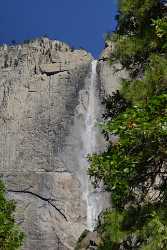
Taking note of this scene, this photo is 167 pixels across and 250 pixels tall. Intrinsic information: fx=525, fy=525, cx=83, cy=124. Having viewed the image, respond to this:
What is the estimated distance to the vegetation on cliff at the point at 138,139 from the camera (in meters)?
7.58

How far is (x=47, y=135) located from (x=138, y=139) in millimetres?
26135

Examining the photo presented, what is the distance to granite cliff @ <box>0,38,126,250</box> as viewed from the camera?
102 ft

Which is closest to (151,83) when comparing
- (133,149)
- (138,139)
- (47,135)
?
(133,149)

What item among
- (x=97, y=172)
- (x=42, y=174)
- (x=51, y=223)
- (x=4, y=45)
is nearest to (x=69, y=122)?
(x=42, y=174)

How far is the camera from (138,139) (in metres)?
7.68

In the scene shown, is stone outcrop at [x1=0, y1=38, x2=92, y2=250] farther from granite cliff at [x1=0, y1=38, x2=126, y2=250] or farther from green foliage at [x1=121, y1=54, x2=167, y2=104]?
green foliage at [x1=121, y1=54, x2=167, y2=104]

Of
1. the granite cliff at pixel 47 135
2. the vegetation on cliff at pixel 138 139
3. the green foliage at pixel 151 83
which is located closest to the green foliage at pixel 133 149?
the vegetation on cliff at pixel 138 139

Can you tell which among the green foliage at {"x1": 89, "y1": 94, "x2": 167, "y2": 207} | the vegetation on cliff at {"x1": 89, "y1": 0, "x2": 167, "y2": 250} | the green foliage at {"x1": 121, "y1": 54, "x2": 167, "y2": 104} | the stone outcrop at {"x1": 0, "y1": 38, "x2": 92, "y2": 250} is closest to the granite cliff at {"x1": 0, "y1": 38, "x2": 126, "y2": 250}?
the stone outcrop at {"x1": 0, "y1": 38, "x2": 92, "y2": 250}

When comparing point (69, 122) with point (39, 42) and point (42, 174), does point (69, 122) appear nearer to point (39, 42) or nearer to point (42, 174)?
point (42, 174)

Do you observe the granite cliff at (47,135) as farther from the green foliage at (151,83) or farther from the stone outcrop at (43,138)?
the green foliage at (151,83)

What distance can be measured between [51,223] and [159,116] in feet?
80.1

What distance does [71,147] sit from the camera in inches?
1315

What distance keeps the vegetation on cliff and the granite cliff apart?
20.5m

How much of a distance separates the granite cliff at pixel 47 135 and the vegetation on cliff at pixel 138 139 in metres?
20.5
